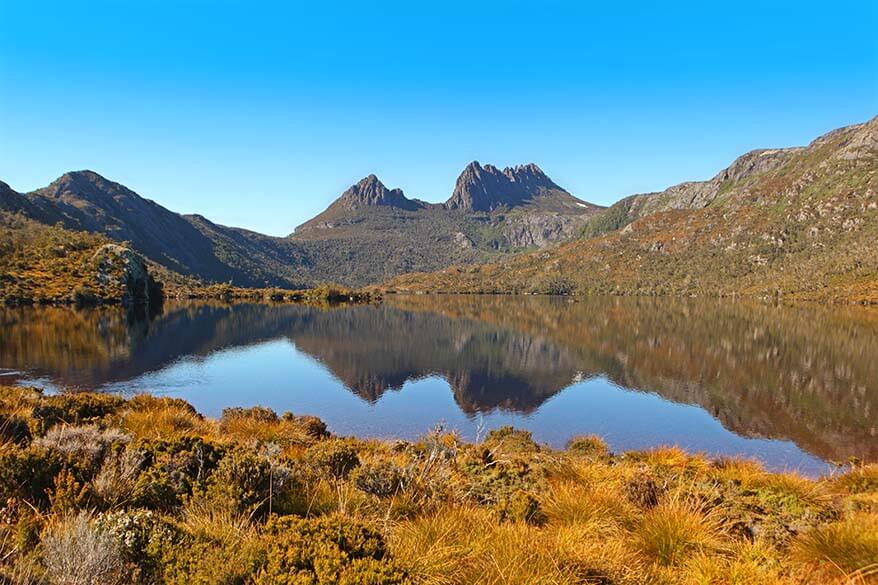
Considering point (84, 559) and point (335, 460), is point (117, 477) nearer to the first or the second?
point (84, 559)

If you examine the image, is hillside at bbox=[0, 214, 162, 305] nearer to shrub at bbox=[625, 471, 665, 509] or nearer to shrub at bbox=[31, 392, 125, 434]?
shrub at bbox=[31, 392, 125, 434]

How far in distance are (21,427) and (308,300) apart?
162225mm

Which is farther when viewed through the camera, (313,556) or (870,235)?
(870,235)

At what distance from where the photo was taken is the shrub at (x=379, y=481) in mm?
7008

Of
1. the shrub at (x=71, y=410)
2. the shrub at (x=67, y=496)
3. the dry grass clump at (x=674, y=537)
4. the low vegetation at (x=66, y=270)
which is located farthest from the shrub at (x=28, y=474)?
the low vegetation at (x=66, y=270)

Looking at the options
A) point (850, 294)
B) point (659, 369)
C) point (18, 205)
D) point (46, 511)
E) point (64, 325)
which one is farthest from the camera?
point (18, 205)

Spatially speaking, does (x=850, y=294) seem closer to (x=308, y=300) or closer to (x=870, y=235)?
(x=870, y=235)

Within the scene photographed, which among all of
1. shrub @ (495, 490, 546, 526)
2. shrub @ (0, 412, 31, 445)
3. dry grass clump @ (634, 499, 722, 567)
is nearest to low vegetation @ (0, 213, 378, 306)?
shrub @ (0, 412, 31, 445)

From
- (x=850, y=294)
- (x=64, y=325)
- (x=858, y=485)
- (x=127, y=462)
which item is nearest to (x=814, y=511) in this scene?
(x=858, y=485)

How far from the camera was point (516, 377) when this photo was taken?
4691cm

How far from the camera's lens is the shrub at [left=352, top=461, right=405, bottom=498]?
701 cm

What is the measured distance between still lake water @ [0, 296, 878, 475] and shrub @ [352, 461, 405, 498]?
59.7 feet

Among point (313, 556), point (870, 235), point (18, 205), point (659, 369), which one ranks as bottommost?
point (659, 369)

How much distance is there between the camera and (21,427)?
31.9 feet
